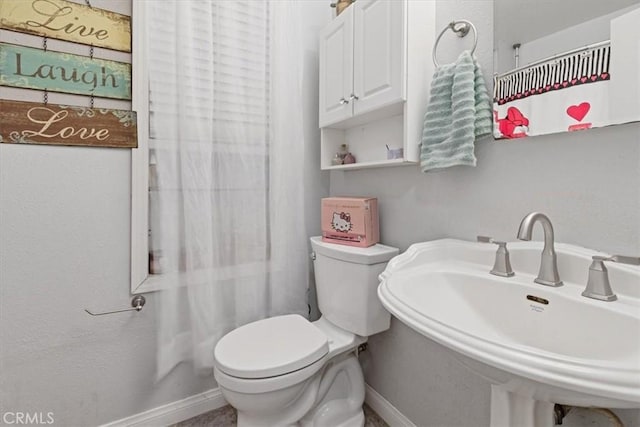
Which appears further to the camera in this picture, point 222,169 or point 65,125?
point 222,169

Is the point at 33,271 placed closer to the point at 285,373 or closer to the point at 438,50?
the point at 285,373

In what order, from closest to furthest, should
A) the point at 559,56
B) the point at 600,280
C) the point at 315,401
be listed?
the point at 600,280
the point at 559,56
the point at 315,401

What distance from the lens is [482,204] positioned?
1008mm

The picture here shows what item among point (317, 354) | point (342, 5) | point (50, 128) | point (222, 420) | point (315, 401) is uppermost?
point (342, 5)

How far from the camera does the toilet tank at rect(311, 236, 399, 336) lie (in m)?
1.24

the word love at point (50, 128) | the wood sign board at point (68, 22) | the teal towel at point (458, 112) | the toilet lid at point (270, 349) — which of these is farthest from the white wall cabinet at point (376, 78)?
the word love at point (50, 128)

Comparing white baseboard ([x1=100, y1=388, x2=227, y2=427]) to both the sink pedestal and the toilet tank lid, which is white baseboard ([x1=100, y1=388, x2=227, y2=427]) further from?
the sink pedestal

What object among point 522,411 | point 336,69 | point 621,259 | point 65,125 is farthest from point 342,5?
point 522,411

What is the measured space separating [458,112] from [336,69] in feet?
2.30

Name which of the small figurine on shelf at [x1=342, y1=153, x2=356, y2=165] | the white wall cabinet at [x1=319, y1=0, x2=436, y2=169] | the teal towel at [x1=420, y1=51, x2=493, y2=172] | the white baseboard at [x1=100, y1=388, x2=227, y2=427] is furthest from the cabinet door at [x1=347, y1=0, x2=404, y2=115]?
the white baseboard at [x1=100, y1=388, x2=227, y2=427]

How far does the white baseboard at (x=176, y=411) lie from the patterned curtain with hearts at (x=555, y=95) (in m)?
1.66

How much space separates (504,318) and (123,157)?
1.48m

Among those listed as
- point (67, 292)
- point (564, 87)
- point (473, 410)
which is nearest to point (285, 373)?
point (473, 410)

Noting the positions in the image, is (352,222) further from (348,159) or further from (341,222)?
(348,159)
